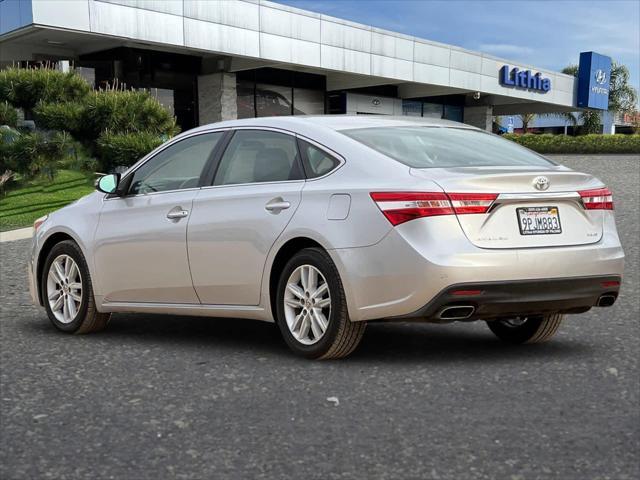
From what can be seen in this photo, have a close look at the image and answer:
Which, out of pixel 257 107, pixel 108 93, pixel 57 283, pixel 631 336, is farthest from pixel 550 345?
pixel 257 107

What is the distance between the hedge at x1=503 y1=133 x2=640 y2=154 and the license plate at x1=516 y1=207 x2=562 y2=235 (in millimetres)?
40415

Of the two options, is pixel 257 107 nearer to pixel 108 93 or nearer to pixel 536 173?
pixel 108 93

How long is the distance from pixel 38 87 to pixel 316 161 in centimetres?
1730

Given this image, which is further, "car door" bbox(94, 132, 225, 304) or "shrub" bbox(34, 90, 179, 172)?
"shrub" bbox(34, 90, 179, 172)

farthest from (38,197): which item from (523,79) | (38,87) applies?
(523,79)

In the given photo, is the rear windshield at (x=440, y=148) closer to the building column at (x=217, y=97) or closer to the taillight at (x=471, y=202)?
the taillight at (x=471, y=202)

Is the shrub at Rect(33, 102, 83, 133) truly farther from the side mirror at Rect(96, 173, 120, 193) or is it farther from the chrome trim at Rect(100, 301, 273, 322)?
the chrome trim at Rect(100, 301, 273, 322)

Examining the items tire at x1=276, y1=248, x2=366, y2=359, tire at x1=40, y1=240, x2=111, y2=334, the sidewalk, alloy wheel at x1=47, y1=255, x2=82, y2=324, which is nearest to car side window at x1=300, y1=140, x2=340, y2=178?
tire at x1=276, y1=248, x2=366, y2=359

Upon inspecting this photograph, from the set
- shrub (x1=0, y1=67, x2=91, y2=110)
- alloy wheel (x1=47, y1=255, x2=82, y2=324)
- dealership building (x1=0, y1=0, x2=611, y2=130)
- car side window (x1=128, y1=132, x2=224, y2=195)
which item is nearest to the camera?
car side window (x1=128, y1=132, x2=224, y2=195)

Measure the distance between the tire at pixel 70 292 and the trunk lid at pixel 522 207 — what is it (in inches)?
117

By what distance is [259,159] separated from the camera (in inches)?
231

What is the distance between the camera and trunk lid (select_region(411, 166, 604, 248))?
4.91 meters

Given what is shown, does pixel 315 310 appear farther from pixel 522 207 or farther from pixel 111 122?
pixel 111 122

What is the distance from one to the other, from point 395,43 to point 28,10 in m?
17.6
